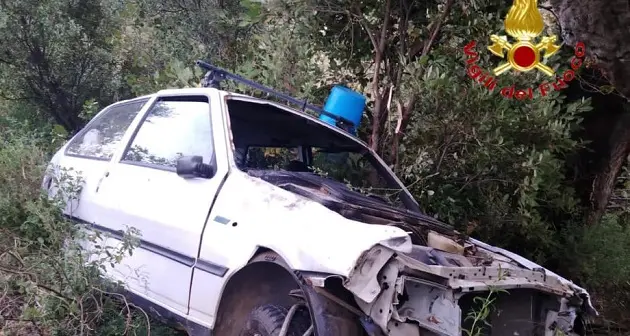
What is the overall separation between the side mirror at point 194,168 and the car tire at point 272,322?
91 centimetres

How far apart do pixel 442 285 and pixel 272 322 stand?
2.89 ft

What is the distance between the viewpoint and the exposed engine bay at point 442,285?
271 cm

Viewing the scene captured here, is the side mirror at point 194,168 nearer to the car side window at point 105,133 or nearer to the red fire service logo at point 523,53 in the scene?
the car side window at point 105,133

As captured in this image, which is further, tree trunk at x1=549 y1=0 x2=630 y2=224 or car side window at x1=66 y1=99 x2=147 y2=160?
car side window at x1=66 y1=99 x2=147 y2=160

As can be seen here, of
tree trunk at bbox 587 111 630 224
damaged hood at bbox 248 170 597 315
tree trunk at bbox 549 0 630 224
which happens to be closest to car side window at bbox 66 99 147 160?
damaged hood at bbox 248 170 597 315

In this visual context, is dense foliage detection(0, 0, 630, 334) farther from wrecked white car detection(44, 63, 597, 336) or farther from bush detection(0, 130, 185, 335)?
wrecked white car detection(44, 63, 597, 336)

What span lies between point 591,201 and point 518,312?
4264 millimetres

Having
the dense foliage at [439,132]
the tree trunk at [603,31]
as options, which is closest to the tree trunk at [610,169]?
the dense foliage at [439,132]

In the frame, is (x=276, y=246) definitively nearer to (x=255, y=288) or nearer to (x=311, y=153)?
(x=255, y=288)

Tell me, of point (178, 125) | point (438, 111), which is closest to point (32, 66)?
point (178, 125)

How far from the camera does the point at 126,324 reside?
12.0 ft

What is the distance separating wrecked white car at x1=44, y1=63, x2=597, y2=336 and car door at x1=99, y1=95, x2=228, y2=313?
0.04 feet

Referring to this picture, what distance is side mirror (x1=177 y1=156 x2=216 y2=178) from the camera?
3.60 meters

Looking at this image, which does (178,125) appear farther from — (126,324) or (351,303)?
(351,303)
